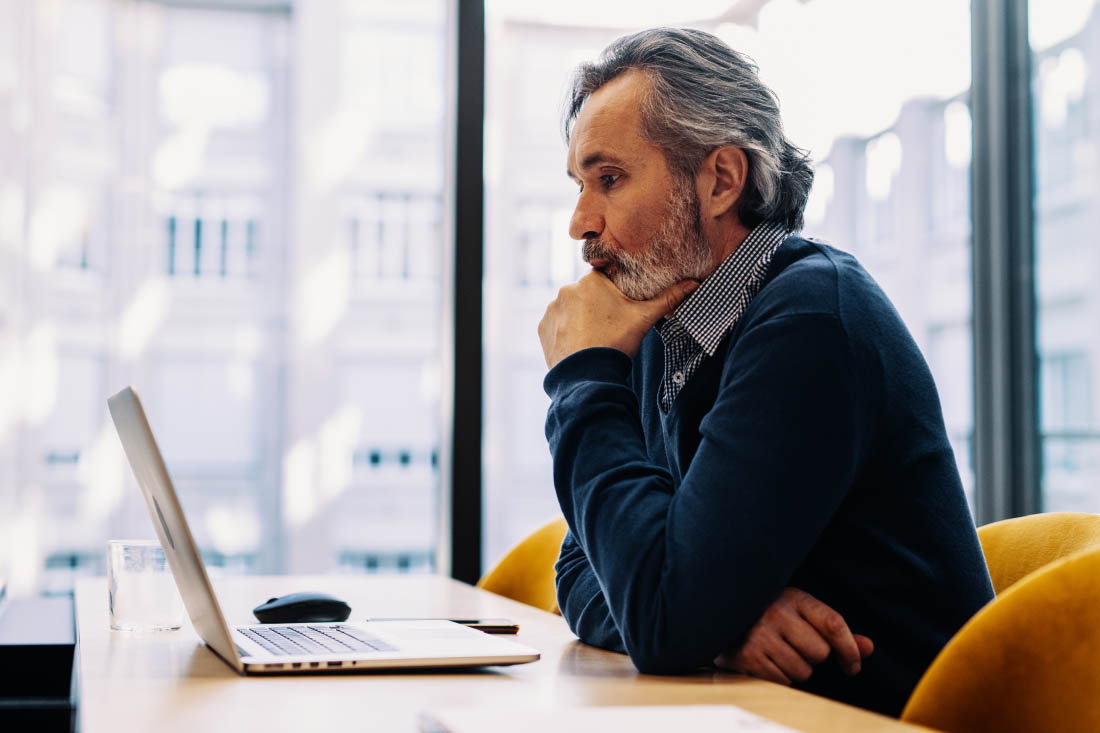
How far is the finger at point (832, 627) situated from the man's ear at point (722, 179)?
0.53 metres

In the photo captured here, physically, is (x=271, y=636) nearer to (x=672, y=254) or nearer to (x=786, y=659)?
(x=786, y=659)

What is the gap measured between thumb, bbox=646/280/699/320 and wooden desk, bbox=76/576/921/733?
0.39 meters

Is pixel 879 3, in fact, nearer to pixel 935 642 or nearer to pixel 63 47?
pixel 935 642

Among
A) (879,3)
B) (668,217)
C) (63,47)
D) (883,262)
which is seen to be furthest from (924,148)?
(63,47)

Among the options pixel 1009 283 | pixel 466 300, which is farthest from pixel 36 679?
pixel 1009 283

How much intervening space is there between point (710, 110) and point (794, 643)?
665mm

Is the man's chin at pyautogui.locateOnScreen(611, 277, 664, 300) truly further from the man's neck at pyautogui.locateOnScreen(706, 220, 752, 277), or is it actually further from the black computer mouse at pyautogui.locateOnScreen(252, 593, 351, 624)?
the black computer mouse at pyautogui.locateOnScreen(252, 593, 351, 624)

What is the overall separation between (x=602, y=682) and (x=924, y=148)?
8.43m

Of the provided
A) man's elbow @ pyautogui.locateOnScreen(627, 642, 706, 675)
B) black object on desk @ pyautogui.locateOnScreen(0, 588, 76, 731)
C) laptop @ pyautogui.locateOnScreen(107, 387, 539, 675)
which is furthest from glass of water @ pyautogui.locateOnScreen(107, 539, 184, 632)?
man's elbow @ pyautogui.locateOnScreen(627, 642, 706, 675)

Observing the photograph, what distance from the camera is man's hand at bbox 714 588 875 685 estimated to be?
932 millimetres

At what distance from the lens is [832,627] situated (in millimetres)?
952

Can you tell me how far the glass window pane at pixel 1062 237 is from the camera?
282 cm

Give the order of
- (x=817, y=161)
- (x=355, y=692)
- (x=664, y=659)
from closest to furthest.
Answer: (x=355, y=692) < (x=664, y=659) < (x=817, y=161)

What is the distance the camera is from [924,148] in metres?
8.50
